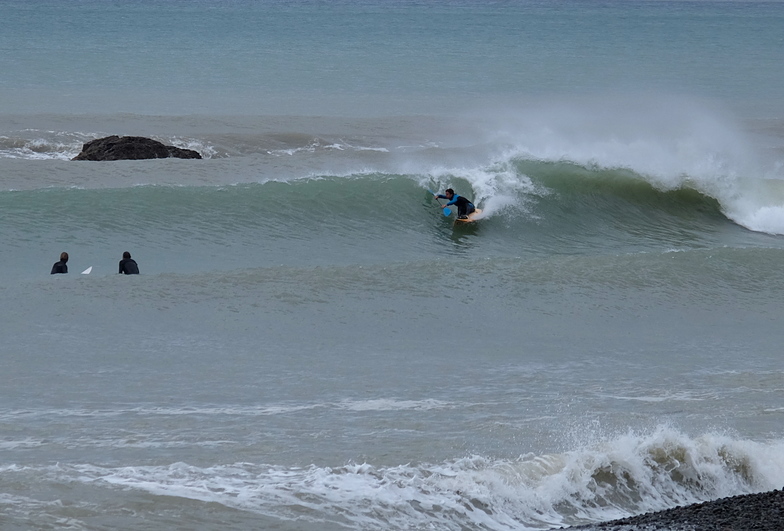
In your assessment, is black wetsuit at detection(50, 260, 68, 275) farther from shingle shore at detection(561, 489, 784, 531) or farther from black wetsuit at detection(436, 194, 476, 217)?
shingle shore at detection(561, 489, 784, 531)

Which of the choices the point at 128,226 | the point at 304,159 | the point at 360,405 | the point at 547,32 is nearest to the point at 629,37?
the point at 547,32

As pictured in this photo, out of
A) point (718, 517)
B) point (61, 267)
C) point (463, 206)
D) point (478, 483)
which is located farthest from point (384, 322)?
point (718, 517)

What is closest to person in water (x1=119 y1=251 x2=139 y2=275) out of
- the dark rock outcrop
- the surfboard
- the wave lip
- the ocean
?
the ocean

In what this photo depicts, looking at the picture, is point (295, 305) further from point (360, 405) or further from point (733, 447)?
point (733, 447)

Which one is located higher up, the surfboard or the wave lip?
the surfboard

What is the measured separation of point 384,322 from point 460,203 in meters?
6.16

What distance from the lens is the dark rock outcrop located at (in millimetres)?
22609

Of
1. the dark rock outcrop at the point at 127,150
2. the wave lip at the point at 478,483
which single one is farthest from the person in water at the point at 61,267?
the dark rock outcrop at the point at 127,150

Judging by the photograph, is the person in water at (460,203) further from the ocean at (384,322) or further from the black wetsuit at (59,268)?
the black wetsuit at (59,268)

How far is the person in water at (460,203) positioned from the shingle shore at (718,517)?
11524 millimetres

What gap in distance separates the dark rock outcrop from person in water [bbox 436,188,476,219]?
23.8 feet

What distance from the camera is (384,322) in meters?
13.2

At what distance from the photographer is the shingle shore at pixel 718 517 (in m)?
7.09

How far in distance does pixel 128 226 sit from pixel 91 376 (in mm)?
7560
